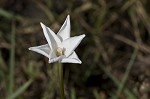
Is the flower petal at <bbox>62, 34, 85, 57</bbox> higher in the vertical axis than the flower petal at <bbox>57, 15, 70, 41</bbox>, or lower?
lower

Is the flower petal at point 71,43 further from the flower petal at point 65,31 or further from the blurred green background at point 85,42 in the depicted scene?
the blurred green background at point 85,42

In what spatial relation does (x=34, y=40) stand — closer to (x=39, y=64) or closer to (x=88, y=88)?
(x=39, y=64)

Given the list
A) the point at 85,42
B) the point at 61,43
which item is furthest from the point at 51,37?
the point at 85,42

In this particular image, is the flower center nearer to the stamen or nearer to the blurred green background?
the stamen

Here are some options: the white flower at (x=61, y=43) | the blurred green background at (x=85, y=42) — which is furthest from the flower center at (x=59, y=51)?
the blurred green background at (x=85, y=42)

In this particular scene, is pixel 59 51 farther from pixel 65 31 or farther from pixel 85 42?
pixel 85 42

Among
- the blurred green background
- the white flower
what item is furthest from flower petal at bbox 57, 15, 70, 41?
the blurred green background
